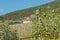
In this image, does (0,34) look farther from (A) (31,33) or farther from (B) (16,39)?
(A) (31,33)

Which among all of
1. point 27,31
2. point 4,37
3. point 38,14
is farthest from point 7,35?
point 27,31

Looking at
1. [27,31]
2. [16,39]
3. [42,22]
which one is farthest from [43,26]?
[16,39]

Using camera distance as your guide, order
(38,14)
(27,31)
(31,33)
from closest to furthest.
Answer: (38,14)
(31,33)
(27,31)

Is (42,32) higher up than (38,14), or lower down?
lower down

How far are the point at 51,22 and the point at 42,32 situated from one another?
2.53 metres

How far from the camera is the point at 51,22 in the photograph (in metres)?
41.2

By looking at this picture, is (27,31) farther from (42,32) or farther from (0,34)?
(0,34)

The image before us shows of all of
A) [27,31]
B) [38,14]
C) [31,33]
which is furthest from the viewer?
[27,31]

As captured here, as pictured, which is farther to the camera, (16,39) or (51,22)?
(51,22)

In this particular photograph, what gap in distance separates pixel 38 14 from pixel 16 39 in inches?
571

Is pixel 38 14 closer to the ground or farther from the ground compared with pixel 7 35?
farther from the ground

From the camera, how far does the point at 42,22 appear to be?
41.4 meters

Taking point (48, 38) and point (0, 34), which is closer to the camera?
point (0, 34)

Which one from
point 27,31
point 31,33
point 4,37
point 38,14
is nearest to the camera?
point 4,37
